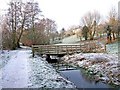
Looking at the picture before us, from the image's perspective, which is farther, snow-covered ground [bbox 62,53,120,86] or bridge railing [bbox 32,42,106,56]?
bridge railing [bbox 32,42,106,56]

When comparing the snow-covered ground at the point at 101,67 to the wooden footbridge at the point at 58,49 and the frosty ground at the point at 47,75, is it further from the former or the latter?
the wooden footbridge at the point at 58,49

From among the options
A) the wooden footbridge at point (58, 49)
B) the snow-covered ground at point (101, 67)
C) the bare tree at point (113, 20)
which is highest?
the bare tree at point (113, 20)

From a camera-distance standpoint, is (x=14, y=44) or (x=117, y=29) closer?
(x=14, y=44)

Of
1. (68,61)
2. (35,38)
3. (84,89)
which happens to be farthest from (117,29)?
(84,89)

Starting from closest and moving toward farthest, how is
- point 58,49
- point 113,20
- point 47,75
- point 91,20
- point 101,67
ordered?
point 47,75 < point 101,67 < point 58,49 < point 113,20 < point 91,20

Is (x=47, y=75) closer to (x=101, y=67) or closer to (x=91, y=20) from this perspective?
(x=101, y=67)

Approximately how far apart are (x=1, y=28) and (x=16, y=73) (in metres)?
22.3

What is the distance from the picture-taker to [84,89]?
1220 cm

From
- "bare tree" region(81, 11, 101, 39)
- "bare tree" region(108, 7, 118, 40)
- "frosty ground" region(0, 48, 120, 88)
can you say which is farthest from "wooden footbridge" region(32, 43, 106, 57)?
"bare tree" region(81, 11, 101, 39)

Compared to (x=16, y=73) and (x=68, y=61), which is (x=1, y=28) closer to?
(x=68, y=61)

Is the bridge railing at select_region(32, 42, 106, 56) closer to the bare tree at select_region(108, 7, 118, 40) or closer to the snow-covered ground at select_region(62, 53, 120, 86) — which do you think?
the snow-covered ground at select_region(62, 53, 120, 86)

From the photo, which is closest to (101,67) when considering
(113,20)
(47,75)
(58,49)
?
(47,75)

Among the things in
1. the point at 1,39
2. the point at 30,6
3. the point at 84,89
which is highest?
the point at 30,6

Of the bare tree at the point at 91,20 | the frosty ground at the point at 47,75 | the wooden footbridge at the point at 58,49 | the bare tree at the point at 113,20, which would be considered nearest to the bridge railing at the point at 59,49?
the wooden footbridge at the point at 58,49
